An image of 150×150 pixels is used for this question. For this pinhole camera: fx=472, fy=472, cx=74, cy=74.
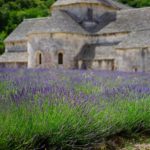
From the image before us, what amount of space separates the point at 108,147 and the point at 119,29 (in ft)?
110

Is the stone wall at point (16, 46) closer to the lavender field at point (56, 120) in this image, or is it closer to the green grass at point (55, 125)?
the lavender field at point (56, 120)

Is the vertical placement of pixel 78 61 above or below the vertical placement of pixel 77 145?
below

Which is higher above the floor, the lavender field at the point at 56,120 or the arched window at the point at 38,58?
the lavender field at the point at 56,120

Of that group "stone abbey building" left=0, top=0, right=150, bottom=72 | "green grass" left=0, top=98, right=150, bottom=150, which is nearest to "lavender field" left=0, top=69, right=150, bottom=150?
"green grass" left=0, top=98, right=150, bottom=150

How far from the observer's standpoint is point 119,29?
39.4 meters

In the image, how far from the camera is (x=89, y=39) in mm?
40906

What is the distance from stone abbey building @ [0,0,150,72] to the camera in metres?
35.6

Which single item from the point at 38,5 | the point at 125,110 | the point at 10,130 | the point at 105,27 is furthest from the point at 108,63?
the point at 38,5

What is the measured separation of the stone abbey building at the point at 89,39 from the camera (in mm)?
35594

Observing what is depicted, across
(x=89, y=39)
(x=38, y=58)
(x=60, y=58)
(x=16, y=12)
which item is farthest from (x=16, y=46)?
(x=16, y=12)

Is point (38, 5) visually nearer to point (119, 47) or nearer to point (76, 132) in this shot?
point (119, 47)

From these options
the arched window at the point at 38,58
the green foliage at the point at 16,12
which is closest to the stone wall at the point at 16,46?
the arched window at the point at 38,58

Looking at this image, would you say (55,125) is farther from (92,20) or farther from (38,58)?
(92,20)

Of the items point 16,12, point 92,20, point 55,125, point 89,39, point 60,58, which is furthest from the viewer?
point 16,12
